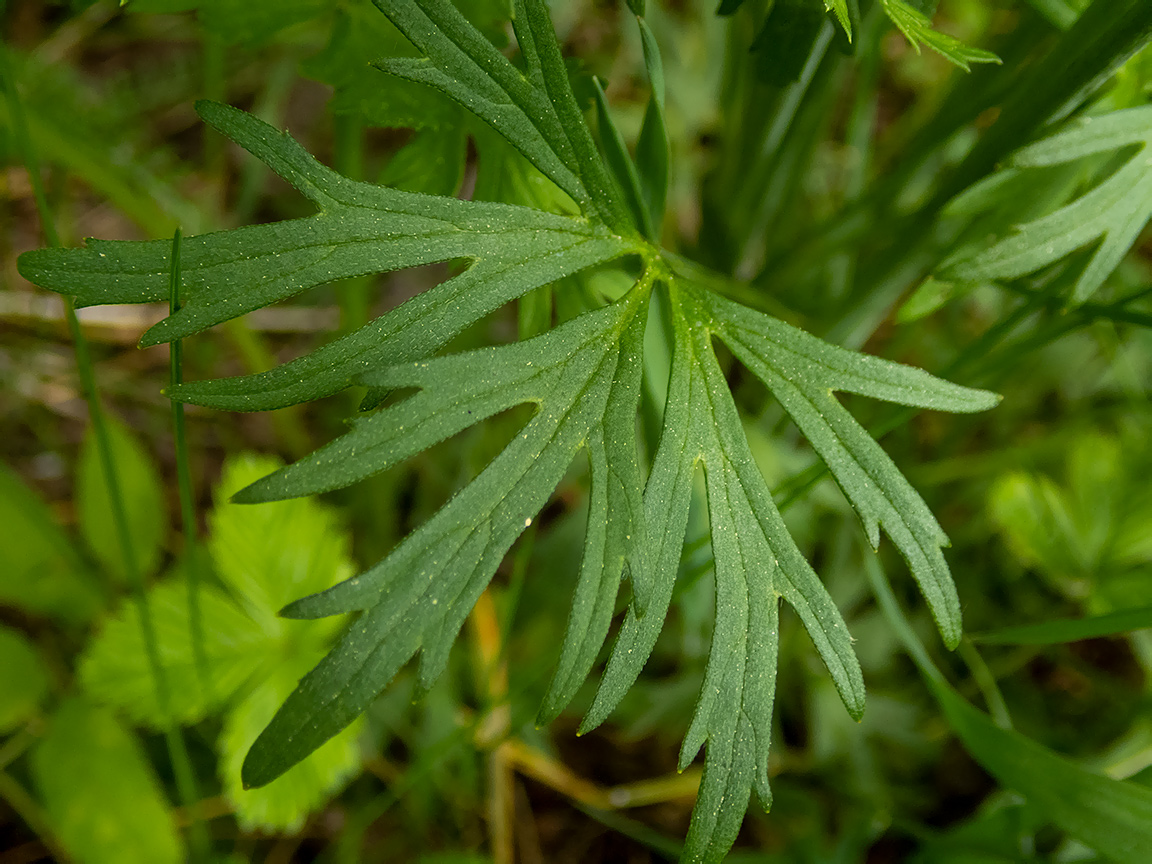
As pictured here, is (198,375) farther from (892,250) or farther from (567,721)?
(892,250)

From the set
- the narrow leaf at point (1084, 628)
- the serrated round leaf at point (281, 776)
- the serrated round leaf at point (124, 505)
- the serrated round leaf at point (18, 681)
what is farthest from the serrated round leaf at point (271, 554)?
the narrow leaf at point (1084, 628)

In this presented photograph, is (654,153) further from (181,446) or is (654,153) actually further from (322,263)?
(181,446)

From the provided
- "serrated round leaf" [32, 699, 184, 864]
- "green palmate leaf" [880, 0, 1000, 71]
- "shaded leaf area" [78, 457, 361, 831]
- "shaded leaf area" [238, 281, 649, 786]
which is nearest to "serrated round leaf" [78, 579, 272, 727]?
"shaded leaf area" [78, 457, 361, 831]

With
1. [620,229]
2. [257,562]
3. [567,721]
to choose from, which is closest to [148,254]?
[620,229]

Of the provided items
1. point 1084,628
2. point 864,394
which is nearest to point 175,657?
point 864,394

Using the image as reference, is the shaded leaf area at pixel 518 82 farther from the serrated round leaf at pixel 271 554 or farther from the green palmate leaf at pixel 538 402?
the serrated round leaf at pixel 271 554

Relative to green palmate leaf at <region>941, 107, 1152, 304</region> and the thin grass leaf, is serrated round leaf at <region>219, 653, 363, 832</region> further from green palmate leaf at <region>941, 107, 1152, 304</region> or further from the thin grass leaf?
green palmate leaf at <region>941, 107, 1152, 304</region>

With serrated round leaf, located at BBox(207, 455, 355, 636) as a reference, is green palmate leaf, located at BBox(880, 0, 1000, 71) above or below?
above

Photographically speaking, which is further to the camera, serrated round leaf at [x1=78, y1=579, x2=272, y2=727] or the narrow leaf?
serrated round leaf at [x1=78, y1=579, x2=272, y2=727]
